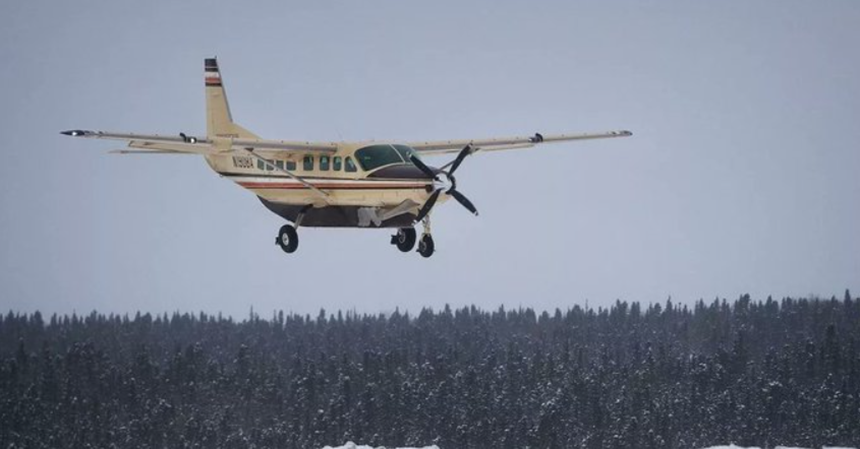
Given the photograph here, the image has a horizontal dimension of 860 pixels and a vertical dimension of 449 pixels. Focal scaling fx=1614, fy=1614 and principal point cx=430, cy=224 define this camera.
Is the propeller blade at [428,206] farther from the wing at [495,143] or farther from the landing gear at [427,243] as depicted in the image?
the wing at [495,143]

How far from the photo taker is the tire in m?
72.3

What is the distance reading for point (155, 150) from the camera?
74250 mm

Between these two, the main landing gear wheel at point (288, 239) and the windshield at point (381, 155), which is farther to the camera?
the main landing gear wheel at point (288, 239)

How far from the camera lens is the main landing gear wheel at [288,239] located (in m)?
72.3

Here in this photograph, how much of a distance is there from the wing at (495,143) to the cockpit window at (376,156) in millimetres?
3487

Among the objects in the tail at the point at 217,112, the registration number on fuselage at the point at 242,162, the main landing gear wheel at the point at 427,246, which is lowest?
the main landing gear wheel at the point at 427,246

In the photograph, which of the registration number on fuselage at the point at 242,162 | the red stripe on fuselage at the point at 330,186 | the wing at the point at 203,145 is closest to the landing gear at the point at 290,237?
the red stripe on fuselage at the point at 330,186

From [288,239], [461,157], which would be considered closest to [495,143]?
[461,157]

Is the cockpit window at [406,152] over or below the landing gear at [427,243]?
over

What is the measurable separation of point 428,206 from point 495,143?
8.66 metres

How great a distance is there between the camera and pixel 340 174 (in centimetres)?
7012

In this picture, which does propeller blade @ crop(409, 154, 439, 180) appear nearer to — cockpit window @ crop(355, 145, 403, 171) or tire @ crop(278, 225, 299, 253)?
cockpit window @ crop(355, 145, 403, 171)

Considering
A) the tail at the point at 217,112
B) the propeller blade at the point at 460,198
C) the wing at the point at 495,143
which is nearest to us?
the propeller blade at the point at 460,198

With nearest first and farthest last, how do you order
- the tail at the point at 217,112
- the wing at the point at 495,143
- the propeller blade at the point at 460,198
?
the propeller blade at the point at 460,198, the wing at the point at 495,143, the tail at the point at 217,112
